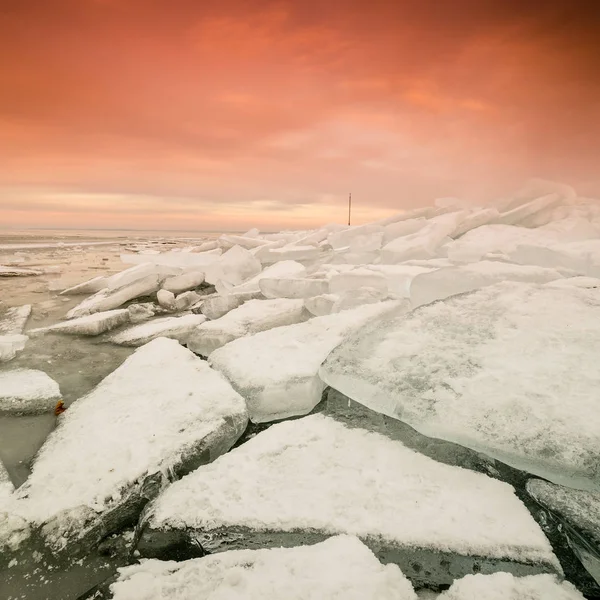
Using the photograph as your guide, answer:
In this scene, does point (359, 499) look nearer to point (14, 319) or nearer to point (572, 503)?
point (572, 503)

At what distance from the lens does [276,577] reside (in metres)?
0.87

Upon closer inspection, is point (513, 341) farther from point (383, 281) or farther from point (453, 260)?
point (453, 260)

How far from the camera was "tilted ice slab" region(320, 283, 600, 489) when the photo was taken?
1.12m

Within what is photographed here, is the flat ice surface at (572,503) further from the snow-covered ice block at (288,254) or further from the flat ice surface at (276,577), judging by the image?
the snow-covered ice block at (288,254)

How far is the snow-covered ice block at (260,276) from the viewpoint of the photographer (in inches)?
153

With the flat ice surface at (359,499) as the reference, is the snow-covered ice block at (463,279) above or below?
above

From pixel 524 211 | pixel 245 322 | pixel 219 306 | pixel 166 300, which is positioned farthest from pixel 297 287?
pixel 524 211

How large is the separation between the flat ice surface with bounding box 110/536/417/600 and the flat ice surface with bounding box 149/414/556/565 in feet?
0.30

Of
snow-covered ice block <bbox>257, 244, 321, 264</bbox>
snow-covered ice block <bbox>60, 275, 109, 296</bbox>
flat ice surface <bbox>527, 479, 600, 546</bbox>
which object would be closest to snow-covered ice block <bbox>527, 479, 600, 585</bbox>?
flat ice surface <bbox>527, 479, 600, 546</bbox>

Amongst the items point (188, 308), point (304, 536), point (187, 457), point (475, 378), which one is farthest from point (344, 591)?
point (188, 308)

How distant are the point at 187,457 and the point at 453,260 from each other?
3329 millimetres

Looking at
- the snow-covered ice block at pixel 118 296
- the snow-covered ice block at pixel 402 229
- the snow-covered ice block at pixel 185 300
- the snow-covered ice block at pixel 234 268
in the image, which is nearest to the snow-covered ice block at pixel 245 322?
the snow-covered ice block at pixel 185 300

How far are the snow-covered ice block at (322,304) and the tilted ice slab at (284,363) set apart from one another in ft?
1.08

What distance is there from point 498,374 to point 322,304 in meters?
1.54
